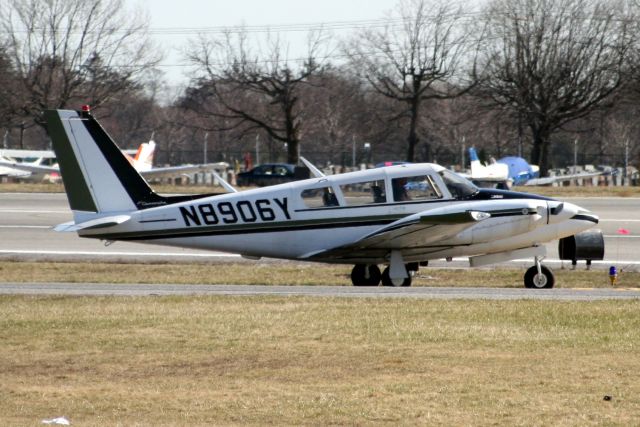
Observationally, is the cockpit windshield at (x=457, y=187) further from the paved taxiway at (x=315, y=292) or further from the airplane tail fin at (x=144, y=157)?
the airplane tail fin at (x=144, y=157)

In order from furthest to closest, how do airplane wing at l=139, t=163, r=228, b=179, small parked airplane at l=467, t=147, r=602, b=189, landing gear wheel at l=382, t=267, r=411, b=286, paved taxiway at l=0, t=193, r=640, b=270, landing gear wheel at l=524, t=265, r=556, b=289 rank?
1. small parked airplane at l=467, t=147, r=602, b=189
2. airplane wing at l=139, t=163, r=228, b=179
3. paved taxiway at l=0, t=193, r=640, b=270
4. landing gear wheel at l=382, t=267, r=411, b=286
5. landing gear wheel at l=524, t=265, r=556, b=289

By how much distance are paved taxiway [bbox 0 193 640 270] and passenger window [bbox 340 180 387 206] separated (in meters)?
5.92

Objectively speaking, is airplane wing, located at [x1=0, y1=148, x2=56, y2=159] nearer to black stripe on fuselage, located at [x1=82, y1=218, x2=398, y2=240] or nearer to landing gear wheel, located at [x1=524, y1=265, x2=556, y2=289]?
black stripe on fuselage, located at [x1=82, y1=218, x2=398, y2=240]

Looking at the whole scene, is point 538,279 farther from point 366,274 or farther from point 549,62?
point 549,62

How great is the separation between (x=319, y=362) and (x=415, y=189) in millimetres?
9091

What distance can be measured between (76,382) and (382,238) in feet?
32.1

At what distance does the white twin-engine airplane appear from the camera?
837 inches

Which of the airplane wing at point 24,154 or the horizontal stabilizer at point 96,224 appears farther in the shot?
the airplane wing at point 24,154

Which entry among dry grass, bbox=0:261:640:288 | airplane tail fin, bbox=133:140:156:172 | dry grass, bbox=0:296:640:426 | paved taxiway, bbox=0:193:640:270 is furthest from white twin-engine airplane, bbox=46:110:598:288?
airplane tail fin, bbox=133:140:156:172

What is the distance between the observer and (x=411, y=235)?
21.0 m

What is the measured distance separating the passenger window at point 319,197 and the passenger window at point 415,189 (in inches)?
43.0

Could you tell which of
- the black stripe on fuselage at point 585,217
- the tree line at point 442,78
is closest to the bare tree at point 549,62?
the tree line at point 442,78

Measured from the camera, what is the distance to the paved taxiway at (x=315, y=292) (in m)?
18.4

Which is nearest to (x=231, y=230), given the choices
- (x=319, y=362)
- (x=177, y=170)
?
(x=319, y=362)
